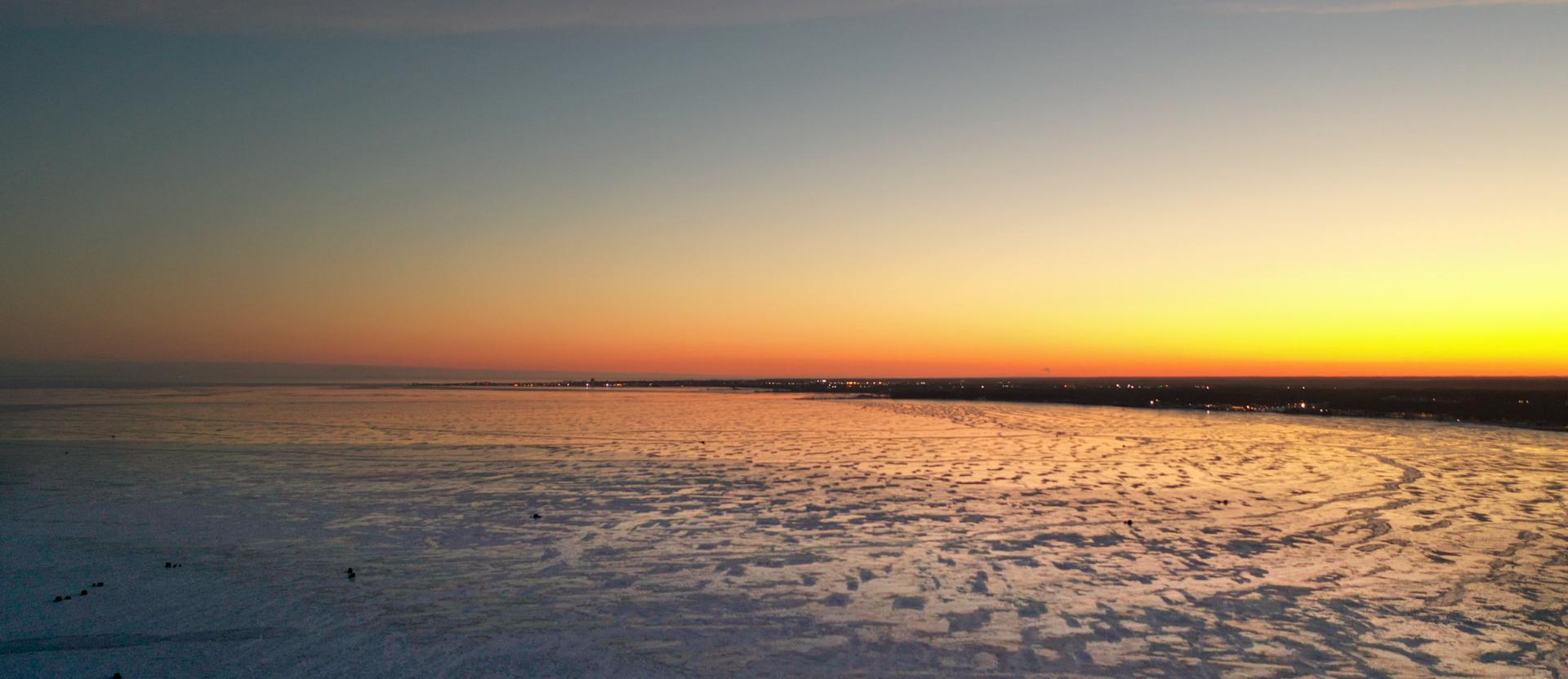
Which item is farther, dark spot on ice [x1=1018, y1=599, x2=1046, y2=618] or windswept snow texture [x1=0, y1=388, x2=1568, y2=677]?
dark spot on ice [x1=1018, y1=599, x2=1046, y2=618]

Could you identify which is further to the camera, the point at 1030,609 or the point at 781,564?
the point at 781,564

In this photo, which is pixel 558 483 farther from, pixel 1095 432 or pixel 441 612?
pixel 1095 432

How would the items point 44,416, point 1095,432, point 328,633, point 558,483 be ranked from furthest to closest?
point 44,416 < point 1095,432 < point 558,483 < point 328,633

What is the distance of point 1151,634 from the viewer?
8.09 metres

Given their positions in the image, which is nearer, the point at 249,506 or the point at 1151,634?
the point at 1151,634

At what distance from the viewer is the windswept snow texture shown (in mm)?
7582

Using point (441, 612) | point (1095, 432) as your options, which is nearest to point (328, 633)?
point (441, 612)

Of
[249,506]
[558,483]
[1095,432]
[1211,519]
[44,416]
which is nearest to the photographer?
[1211,519]

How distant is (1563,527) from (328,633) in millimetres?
18007

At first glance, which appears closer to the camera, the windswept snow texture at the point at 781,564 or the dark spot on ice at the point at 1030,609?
the windswept snow texture at the point at 781,564

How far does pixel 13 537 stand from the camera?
1235 cm

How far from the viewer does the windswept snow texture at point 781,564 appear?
24.9 ft

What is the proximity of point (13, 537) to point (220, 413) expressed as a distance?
34037mm

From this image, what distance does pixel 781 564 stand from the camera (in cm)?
1095
